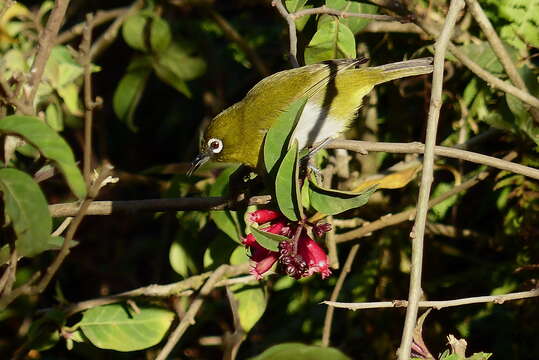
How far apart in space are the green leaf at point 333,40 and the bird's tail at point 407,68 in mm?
555

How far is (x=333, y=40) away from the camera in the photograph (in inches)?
117

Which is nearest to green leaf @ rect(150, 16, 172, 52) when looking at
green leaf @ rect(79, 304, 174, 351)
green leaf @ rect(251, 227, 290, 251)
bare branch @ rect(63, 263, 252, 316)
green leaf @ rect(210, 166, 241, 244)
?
green leaf @ rect(210, 166, 241, 244)

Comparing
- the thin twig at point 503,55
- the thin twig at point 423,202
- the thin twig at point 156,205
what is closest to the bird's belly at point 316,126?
the thin twig at point 503,55

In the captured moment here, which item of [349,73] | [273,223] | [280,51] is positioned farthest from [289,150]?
[280,51]

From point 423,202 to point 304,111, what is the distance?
2013 mm

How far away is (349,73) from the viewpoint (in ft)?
12.8

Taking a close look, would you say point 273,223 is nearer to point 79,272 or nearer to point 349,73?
point 349,73

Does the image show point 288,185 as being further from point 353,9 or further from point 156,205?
point 353,9

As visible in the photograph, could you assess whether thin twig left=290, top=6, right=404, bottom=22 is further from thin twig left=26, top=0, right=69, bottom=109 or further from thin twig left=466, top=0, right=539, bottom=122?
thin twig left=26, top=0, right=69, bottom=109

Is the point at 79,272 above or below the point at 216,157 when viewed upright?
below

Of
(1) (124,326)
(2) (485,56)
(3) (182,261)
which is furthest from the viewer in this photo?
(3) (182,261)

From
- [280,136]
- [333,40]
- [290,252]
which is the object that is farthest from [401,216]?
[280,136]

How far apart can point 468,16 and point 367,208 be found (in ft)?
3.43

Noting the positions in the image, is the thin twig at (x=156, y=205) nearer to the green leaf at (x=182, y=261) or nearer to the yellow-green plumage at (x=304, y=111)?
the green leaf at (x=182, y=261)
